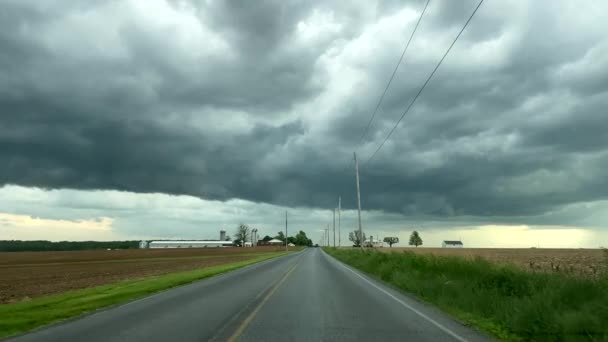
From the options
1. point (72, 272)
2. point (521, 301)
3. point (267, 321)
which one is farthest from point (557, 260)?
point (72, 272)

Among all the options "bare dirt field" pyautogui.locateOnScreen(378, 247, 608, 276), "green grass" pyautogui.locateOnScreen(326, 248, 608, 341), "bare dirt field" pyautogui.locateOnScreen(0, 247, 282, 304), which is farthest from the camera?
"bare dirt field" pyautogui.locateOnScreen(0, 247, 282, 304)

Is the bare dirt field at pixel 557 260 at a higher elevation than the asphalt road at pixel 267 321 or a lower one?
higher

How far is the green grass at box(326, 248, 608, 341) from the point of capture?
10.1 m

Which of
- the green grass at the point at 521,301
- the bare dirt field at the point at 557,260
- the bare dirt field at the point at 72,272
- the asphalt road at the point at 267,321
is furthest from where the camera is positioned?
the bare dirt field at the point at 72,272

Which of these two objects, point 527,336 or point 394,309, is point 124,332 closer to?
point 394,309

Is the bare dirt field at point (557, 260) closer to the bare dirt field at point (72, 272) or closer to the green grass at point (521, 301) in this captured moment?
the green grass at point (521, 301)

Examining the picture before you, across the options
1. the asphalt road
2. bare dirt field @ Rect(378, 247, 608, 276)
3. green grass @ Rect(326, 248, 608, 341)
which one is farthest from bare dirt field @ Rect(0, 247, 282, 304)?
bare dirt field @ Rect(378, 247, 608, 276)

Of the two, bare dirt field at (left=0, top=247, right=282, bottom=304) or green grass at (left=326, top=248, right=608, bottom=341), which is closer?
green grass at (left=326, top=248, right=608, bottom=341)

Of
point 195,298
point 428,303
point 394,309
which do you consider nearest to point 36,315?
point 195,298

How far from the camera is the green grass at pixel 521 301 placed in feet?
33.3

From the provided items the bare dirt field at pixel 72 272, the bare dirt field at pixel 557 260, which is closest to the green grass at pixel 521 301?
the bare dirt field at pixel 557 260

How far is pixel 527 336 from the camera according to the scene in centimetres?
1051

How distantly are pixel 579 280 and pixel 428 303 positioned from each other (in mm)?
4807

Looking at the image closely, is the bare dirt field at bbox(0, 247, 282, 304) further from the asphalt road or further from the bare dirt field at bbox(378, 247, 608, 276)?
the bare dirt field at bbox(378, 247, 608, 276)
